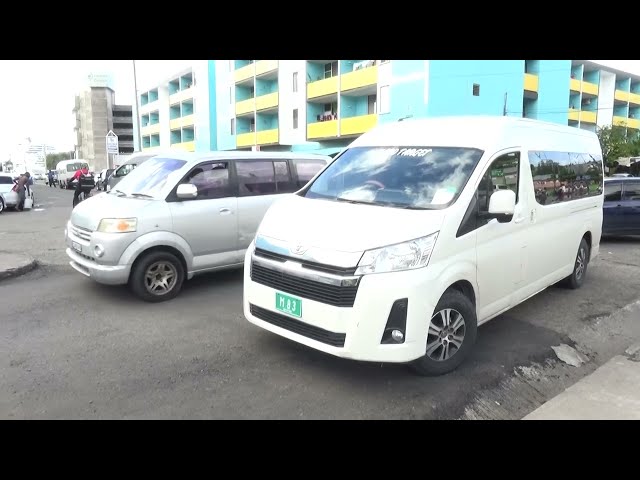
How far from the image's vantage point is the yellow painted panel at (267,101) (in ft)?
125

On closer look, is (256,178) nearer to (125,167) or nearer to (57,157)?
(125,167)

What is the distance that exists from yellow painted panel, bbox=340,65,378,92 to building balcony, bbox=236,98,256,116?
13362 millimetres

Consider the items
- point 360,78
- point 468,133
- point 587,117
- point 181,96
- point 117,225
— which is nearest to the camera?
point 468,133

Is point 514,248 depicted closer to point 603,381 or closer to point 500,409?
point 603,381

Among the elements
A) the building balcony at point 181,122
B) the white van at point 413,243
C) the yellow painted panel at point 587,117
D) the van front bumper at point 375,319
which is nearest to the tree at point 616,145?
the yellow painted panel at point 587,117

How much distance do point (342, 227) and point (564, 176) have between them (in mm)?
3536

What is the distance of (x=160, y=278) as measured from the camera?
20.1ft

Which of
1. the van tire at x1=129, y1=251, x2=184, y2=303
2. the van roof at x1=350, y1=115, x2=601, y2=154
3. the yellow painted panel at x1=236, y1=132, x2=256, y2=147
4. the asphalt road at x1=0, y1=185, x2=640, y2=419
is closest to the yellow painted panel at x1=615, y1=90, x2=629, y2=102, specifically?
the yellow painted panel at x1=236, y1=132, x2=256, y2=147

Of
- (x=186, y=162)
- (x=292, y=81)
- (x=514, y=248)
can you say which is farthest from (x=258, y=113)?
(x=514, y=248)

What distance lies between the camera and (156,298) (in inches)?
237

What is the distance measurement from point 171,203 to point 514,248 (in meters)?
4.11

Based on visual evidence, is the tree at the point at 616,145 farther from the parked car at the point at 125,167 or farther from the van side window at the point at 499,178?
the van side window at the point at 499,178

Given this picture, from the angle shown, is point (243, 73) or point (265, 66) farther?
point (243, 73)

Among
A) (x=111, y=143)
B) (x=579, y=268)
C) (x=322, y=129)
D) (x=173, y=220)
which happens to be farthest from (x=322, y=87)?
(x=173, y=220)
